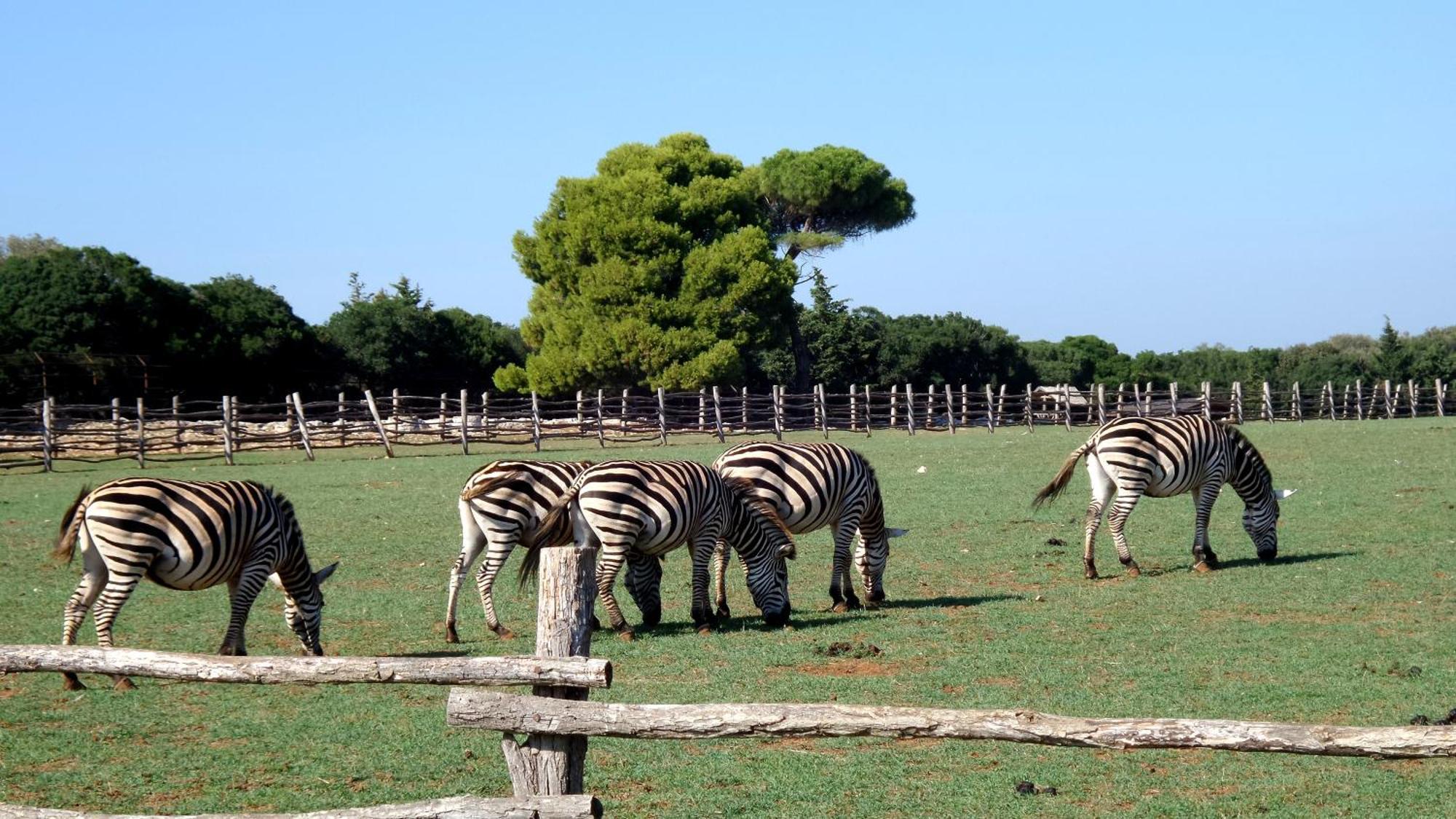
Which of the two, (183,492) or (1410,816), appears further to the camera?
(183,492)

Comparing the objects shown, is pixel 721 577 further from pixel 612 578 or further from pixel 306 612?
pixel 306 612

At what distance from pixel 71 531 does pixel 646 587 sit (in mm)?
4589

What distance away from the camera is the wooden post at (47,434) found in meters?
31.8

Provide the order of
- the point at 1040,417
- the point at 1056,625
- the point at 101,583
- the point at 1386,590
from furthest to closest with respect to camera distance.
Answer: the point at 1040,417, the point at 1386,590, the point at 1056,625, the point at 101,583

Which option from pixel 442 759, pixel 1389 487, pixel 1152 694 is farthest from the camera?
pixel 1389 487

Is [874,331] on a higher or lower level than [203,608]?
higher

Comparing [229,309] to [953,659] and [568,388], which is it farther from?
[953,659]

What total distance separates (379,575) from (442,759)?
803 cm

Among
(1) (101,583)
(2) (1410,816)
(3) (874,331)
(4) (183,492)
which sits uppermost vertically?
(3) (874,331)

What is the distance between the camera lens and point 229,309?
49719 millimetres

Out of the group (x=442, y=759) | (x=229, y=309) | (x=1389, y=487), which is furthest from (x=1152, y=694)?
(x=229, y=309)

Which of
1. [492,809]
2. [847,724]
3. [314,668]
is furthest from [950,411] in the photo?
[492,809]

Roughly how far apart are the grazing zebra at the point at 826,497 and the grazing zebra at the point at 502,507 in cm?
165

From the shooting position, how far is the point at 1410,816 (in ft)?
21.1
